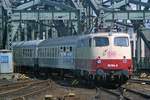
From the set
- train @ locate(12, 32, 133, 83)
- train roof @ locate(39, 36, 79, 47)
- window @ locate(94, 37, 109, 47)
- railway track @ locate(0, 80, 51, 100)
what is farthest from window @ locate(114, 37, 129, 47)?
railway track @ locate(0, 80, 51, 100)

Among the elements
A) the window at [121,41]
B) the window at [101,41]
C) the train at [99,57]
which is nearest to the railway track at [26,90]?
the train at [99,57]

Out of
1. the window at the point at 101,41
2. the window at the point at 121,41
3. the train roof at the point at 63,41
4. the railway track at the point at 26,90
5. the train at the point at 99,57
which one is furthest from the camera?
the train roof at the point at 63,41

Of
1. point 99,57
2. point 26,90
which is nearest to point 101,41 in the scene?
point 99,57

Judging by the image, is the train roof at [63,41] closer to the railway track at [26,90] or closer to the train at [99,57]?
the train at [99,57]

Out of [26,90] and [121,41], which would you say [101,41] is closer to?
[121,41]

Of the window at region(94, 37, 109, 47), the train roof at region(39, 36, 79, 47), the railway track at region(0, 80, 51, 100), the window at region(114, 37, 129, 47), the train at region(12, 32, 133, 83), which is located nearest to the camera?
the railway track at region(0, 80, 51, 100)

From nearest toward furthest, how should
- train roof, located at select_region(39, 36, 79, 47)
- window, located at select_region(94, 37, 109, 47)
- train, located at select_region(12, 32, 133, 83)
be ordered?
train, located at select_region(12, 32, 133, 83)
window, located at select_region(94, 37, 109, 47)
train roof, located at select_region(39, 36, 79, 47)

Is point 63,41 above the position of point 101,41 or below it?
above

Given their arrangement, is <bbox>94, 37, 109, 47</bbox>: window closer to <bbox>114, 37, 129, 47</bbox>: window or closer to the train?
the train

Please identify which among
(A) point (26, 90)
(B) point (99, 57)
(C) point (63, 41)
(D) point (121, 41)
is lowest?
(A) point (26, 90)

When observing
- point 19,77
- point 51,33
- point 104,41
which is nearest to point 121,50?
point 104,41

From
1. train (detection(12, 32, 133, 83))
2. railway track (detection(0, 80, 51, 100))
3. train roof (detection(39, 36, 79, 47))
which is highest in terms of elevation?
train roof (detection(39, 36, 79, 47))

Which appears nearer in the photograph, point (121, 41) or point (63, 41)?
point (121, 41)

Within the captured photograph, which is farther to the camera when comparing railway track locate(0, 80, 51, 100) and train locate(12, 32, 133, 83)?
train locate(12, 32, 133, 83)
